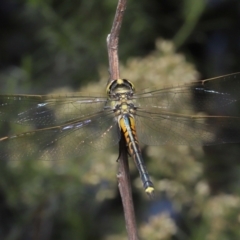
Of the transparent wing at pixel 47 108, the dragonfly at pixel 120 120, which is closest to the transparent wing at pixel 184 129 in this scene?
the dragonfly at pixel 120 120

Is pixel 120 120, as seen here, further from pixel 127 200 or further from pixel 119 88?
pixel 127 200

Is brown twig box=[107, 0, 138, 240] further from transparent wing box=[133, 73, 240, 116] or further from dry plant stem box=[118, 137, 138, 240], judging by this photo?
transparent wing box=[133, 73, 240, 116]

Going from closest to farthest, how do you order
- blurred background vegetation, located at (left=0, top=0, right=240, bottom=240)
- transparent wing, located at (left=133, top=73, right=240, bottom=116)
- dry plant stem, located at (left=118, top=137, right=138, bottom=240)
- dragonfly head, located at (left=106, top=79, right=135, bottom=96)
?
dry plant stem, located at (left=118, top=137, right=138, bottom=240) < dragonfly head, located at (left=106, top=79, right=135, bottom=96) < transparent wing, located at (left=133, top=73, right=240, bottom=116) < blurred background vegetation, located at (left=0, top=0, right=240, bottom=240)

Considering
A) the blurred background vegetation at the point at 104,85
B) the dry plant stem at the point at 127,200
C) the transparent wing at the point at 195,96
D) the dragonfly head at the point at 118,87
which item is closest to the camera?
the dry plant stem at the point at 127,200

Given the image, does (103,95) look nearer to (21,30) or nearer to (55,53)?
(55,53)

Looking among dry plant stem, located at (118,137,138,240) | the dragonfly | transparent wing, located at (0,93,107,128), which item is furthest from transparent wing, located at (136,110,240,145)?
dry plant stem, located at (118,137,138,240)

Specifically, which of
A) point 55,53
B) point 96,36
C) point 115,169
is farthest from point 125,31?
point 115,169

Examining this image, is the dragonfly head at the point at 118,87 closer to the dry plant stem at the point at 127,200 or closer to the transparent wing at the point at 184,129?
the transparent wing at the point at 184,129
